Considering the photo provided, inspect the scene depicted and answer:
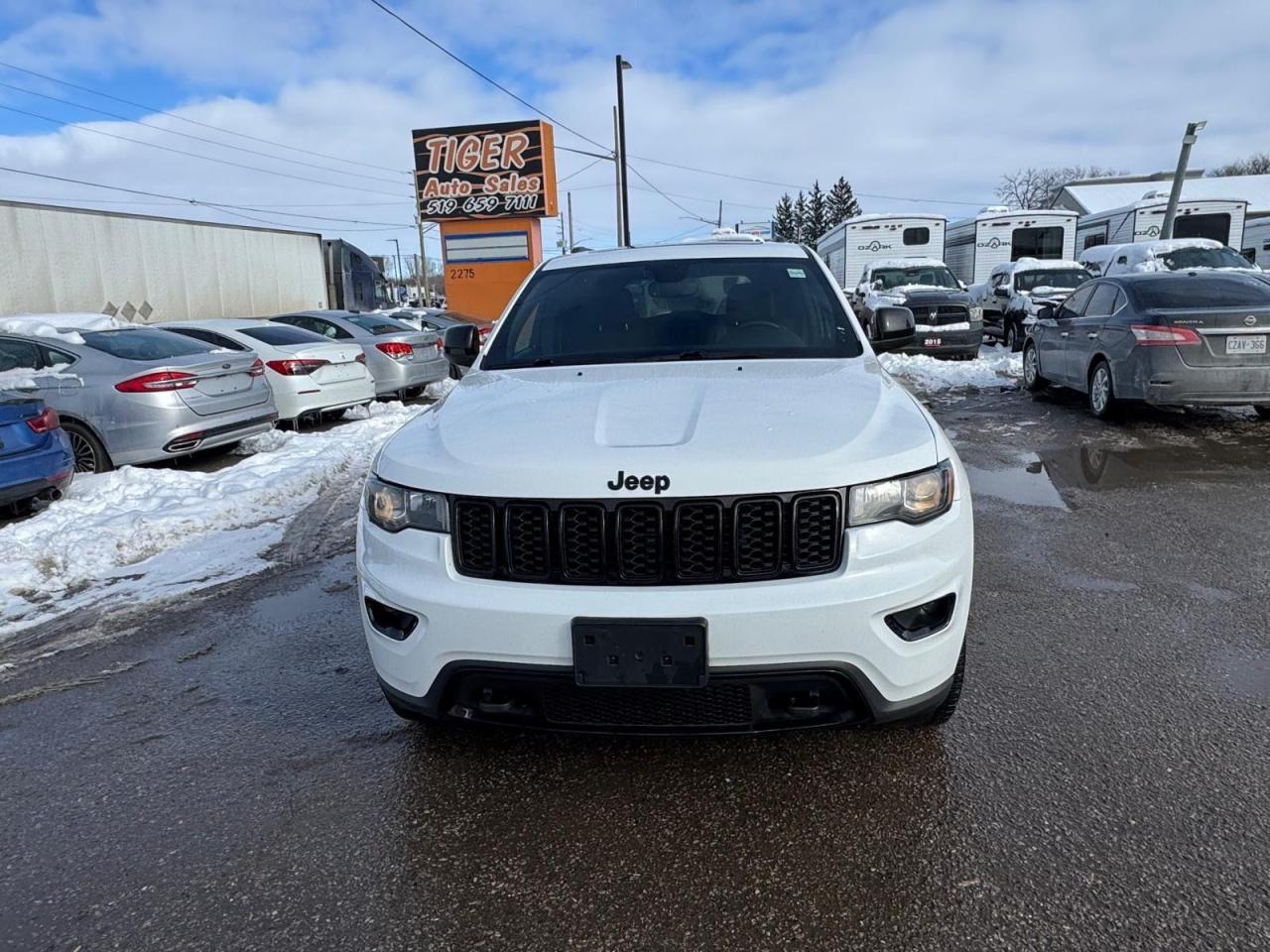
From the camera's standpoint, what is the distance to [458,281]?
23.3 metres

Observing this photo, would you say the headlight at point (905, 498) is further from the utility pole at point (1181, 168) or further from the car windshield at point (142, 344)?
the utility pole at point (1181, 168)

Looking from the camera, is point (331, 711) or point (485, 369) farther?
point (485, 369)

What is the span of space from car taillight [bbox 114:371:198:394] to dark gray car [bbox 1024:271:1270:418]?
8.99 metres

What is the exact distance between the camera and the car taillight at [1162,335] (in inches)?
317

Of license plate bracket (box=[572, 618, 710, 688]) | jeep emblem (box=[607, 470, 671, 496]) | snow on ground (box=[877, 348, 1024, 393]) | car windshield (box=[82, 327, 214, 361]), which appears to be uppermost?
car windshield (box=[82, 327, 214, 361])

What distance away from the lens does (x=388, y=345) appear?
12484 mm

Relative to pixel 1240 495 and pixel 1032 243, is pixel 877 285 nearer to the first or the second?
pixel 1032 243

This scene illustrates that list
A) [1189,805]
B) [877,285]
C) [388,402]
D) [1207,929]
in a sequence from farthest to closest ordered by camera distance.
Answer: [877,285], [388,402], [1189,805], [1207,929]

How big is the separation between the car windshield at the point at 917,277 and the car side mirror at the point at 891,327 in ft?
51.3

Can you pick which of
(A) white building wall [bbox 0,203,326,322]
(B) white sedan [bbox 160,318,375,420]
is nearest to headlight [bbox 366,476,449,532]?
(B) white sedan [bbox 160,318,375,420]

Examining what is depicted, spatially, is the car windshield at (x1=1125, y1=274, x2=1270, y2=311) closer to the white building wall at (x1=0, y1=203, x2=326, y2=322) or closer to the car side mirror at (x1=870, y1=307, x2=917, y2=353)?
the car side mirror at (x1=870, y1=307, x2=917, y2=353)

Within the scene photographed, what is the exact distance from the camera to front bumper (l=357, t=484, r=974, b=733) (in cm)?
234

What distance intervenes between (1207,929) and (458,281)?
2296cm

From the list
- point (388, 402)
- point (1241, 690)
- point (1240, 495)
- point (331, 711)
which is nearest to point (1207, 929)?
point (1241, 690)
